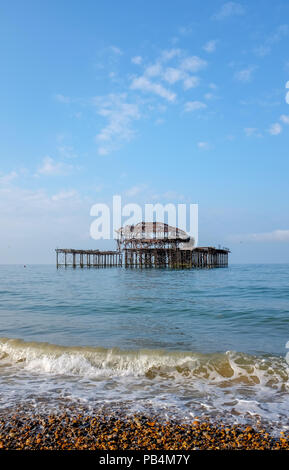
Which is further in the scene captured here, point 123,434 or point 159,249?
point 159,249

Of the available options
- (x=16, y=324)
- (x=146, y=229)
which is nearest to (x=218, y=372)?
(x=16, y=324)

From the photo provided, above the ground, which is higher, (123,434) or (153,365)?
(123,434)

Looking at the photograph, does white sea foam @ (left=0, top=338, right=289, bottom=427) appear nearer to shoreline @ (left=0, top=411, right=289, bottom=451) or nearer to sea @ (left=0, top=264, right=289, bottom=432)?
sea @ (left=0, top=264, right=289, bottom=432)

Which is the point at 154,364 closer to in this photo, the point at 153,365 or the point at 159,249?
the point at 153,365

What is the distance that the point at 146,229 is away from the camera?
67.1 meters

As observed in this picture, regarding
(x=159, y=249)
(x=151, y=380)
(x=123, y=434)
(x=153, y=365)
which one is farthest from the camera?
(x=159, y=249)

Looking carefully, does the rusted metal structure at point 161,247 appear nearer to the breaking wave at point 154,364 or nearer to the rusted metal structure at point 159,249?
the rusted metal structure at point 159,249

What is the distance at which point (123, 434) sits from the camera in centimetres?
376

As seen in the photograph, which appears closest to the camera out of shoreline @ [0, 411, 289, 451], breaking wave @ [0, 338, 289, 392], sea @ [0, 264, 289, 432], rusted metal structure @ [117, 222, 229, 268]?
shoreline @ [0, 411, 289, 451]

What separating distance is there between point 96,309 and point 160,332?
5.44 metres

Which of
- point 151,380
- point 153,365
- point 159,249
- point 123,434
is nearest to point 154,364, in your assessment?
point 153,365

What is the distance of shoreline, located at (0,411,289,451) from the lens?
11.6ft

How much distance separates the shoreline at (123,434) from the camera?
3.54 metres

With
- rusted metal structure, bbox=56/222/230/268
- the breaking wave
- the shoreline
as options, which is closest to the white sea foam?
the breaking wave
